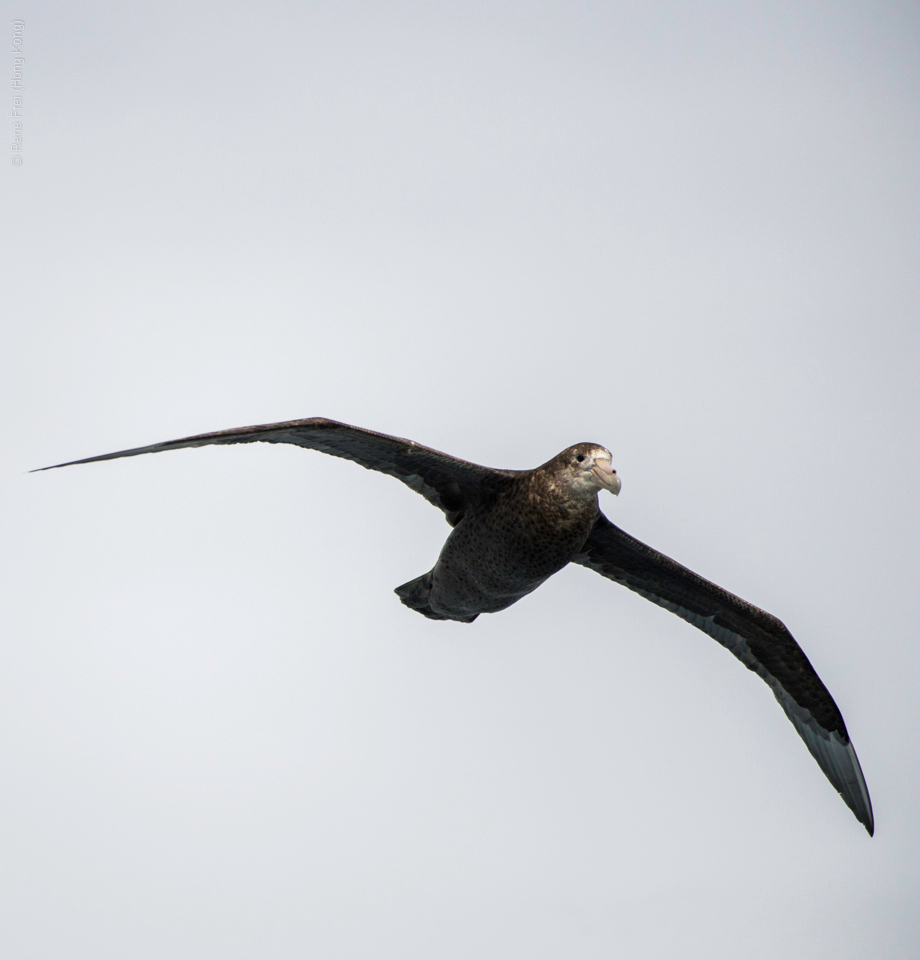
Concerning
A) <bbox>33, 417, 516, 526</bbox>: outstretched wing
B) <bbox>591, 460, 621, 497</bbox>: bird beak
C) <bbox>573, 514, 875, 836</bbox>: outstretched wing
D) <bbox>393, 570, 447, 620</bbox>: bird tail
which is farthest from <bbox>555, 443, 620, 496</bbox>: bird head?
<bbox>573, 514, 875, 836</bbox>: outstretched wing

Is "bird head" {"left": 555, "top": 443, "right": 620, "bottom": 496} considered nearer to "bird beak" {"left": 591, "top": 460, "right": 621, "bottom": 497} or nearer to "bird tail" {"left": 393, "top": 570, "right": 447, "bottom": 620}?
"bird beak" {"left": 591, "top": 460, "right": 621, "bottom": 497}

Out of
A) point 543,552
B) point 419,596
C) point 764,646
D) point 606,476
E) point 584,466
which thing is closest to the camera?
point 606,476

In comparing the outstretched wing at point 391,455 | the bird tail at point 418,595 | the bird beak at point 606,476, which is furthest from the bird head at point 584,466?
the bird tail at point 418,595

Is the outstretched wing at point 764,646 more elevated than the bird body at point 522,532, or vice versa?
the bird body at point 522,532

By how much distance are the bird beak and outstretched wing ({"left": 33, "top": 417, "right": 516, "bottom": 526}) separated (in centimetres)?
117

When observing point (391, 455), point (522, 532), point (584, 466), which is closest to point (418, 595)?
point (391, 455)

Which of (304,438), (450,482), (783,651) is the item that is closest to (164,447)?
(304,438)

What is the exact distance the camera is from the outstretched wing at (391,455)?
9.25 m

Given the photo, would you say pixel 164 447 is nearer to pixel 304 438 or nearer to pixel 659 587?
pixel 304 438

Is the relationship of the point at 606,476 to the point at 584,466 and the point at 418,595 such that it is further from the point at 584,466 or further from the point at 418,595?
the point at 418,595

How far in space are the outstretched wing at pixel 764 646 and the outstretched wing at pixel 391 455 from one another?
176 cm

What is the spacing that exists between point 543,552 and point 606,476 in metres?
0.89

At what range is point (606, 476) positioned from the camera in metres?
9.38

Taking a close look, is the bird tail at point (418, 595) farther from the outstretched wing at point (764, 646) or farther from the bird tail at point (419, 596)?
the outstretched wing at point (764, 646)
